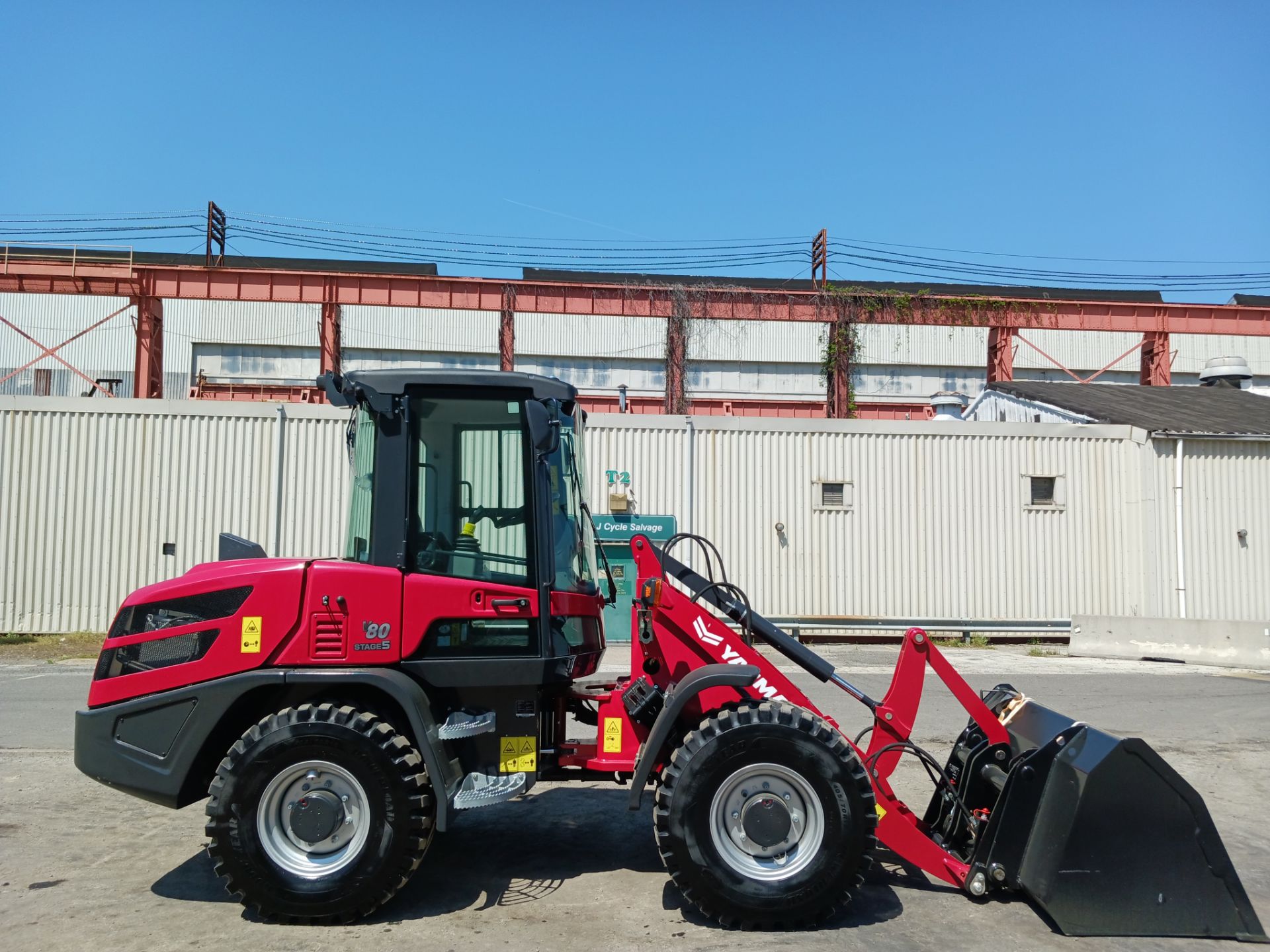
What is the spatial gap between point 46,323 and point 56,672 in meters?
31.7

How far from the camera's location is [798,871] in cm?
426

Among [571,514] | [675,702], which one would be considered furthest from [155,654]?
[675,702]

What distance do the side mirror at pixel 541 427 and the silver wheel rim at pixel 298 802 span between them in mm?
1723

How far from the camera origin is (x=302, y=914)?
429 centimetres

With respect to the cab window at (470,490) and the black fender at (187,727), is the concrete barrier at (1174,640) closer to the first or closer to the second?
the cab window at (470,490)

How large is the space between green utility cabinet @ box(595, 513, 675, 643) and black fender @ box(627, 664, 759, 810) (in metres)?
10.0

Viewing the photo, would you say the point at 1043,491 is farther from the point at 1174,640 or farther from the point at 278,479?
the point at 278,479

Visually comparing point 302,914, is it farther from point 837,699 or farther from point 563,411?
point 837,699

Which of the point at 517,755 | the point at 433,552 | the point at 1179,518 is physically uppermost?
the point at 1179,518

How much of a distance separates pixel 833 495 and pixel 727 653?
1329 cm

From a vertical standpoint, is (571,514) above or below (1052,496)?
below

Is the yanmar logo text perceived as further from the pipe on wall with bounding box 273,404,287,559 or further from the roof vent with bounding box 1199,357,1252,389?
the roof vent with bounding box 1199,357,1252,389

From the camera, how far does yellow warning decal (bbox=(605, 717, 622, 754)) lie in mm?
4852

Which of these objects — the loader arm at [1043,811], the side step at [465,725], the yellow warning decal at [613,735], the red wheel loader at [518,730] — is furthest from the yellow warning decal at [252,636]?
the loader arm at [1043,811]
